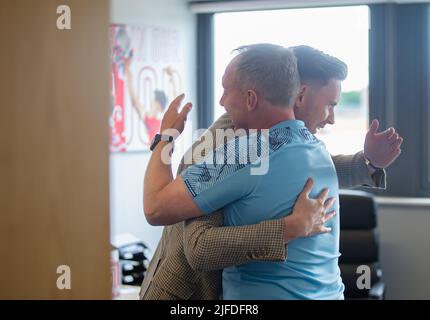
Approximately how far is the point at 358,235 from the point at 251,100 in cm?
106

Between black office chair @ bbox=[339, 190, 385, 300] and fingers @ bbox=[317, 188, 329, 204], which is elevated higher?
fingers @ bbox=[317, 188, 329, 204]

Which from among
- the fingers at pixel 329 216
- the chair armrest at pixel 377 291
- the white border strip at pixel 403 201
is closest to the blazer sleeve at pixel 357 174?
the fingers at pixel 329 216

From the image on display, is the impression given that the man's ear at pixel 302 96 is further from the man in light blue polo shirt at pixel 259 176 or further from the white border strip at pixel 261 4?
the white border strip at pixel 261 4

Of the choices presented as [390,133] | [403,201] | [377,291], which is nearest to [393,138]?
[390,133]

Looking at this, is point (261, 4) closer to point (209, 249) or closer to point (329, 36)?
point (329, 36)

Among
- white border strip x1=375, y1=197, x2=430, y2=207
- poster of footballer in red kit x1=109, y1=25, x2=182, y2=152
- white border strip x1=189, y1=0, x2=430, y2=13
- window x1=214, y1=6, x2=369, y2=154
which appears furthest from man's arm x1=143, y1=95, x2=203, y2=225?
white border strip x1=375, y1=197, x2=430, y2=207

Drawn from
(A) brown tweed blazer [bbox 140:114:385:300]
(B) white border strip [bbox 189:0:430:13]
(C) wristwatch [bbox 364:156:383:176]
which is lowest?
(A) brown tweed blazer [bbox 140:114:385:300]

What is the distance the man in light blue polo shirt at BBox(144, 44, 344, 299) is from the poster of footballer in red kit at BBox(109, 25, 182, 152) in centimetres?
69

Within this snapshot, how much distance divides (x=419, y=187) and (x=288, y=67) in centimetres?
83

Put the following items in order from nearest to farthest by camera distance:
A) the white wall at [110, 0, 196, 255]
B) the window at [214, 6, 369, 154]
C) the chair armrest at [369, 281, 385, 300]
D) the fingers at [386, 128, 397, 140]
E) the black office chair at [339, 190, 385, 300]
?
the fingers at [386, 128, 397, 140] → the window at [214, 6, 369, 154] → the white wall at [110, 0, 196, 255] → the chair armrest at [369, 281, 385, 300] → the black office chair at [339, 190, 385, 300]

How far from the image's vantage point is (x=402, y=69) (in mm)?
1310

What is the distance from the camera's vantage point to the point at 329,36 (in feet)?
2.91

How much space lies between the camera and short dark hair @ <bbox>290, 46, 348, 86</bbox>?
0.61 meters

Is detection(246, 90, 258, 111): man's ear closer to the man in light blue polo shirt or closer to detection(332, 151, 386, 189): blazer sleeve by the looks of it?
the man in light blue polo shirt
